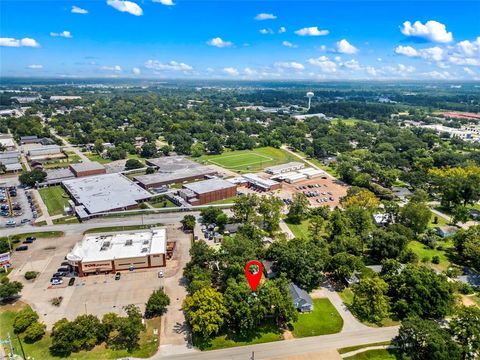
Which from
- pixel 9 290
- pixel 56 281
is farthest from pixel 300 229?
pixel 9 290

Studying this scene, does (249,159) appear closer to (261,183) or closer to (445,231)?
(261,183)

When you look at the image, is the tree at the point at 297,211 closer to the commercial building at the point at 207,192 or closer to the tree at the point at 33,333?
the commercial building at the point at 207,192

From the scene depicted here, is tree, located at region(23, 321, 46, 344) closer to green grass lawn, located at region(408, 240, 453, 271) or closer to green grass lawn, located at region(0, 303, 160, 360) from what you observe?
green grass lawn, located at region(0, 303, 160, 360)

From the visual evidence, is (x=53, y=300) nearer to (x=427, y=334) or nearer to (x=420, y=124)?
(x=427, y=334)

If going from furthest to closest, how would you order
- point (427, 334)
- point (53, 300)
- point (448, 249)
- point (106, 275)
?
point (448, 249)
point (106, 275)
point (53, 300)
point (427, 334)

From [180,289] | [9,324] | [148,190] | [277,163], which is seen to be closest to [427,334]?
[180,289]

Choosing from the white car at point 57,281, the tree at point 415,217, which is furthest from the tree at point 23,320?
the tree at point 415,217
